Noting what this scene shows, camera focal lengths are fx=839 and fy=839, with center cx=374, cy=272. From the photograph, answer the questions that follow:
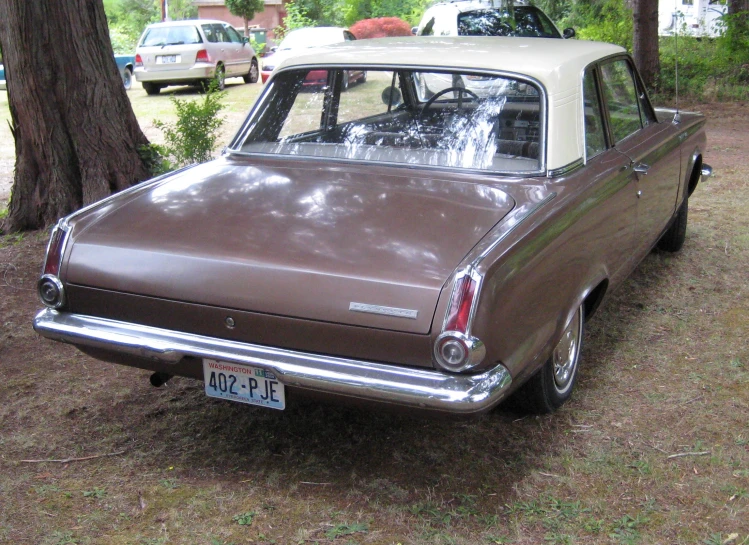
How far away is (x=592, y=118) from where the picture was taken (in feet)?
13.2

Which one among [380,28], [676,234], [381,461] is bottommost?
[381,461]

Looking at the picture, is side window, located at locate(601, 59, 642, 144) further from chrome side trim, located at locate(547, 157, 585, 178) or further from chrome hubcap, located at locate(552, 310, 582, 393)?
chrome hubcap, located at locate(552, 310, 582, 393)

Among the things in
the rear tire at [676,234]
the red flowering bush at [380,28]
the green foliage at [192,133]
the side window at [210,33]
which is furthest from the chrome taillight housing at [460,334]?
the red flowering bush at [380,28]

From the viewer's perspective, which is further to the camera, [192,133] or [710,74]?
[710,74]

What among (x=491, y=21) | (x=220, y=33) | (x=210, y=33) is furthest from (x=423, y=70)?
(x=220, y=33)

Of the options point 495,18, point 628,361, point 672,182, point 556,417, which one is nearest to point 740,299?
point 672,182

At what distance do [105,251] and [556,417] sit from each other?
2.02 metres

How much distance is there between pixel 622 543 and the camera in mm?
2805

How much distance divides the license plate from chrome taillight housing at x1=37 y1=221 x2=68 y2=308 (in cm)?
68

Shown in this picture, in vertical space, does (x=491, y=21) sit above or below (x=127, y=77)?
above

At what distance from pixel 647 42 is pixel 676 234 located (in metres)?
8.45

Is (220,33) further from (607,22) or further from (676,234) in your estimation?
(676,234)

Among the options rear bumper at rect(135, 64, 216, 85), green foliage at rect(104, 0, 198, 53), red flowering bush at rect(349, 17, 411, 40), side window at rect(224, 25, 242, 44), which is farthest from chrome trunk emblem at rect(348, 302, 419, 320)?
green foliage at rect(104, 0, 198, 53)

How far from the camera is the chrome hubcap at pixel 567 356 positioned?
362 centimetres
